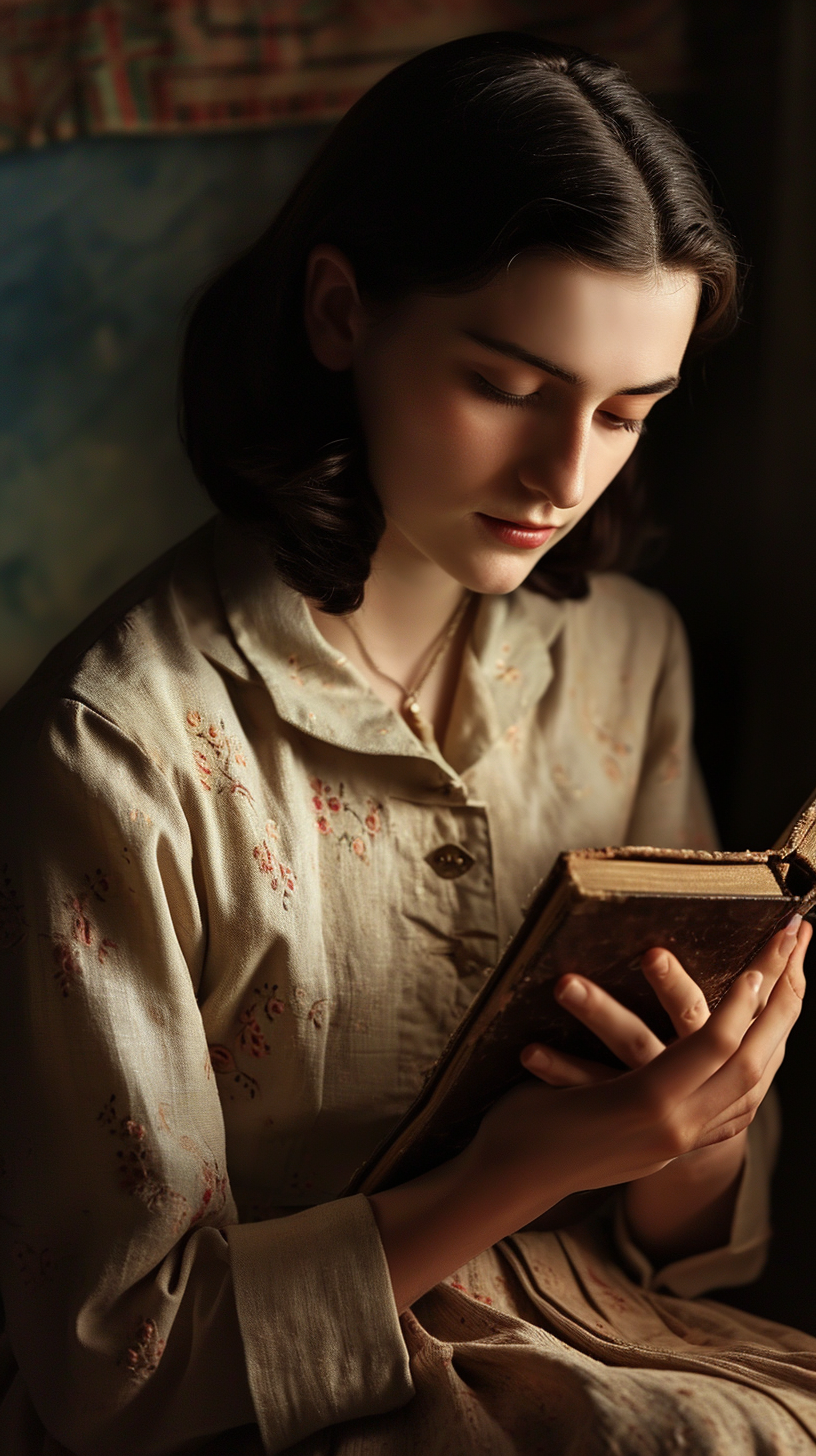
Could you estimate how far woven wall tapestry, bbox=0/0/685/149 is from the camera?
150cm

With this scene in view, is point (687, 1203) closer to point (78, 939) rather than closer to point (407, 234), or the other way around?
point (78, 939)

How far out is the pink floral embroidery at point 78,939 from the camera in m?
0.86

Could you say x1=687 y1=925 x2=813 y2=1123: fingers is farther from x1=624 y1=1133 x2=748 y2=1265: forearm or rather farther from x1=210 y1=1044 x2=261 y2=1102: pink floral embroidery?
x1=210 y1=1044 x2=261 y2=1102: pink floral embroidery

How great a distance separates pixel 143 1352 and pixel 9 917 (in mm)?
322

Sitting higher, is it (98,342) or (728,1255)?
(98,342)

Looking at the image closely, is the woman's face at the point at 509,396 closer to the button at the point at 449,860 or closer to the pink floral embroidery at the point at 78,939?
the button at the point at 449,860

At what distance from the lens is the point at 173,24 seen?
4.97 feet

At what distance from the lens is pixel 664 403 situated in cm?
163

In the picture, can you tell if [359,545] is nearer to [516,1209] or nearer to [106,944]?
[106,944]

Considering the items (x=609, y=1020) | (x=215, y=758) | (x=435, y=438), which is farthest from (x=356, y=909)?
(x=435, y=438)

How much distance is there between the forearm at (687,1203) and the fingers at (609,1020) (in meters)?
0.32

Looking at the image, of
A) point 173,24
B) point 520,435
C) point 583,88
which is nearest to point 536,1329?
point 520,435

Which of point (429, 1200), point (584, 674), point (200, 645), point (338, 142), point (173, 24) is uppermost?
point (173, 24)

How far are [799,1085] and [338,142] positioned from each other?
1.09m
